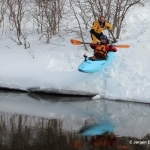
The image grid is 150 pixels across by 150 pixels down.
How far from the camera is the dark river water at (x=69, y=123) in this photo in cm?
711

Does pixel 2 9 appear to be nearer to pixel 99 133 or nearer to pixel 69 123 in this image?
pixel 69 123

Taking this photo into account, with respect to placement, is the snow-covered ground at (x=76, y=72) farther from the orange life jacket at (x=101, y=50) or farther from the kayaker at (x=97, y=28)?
the kayaker at (x=97, y=28)

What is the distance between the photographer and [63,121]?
877 cm

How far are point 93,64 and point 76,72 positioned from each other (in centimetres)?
109

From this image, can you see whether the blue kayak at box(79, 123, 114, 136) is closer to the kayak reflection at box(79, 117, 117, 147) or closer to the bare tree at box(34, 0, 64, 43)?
the kayak reflection at box(79, 117, 117, 147)

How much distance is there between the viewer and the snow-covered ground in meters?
11.0

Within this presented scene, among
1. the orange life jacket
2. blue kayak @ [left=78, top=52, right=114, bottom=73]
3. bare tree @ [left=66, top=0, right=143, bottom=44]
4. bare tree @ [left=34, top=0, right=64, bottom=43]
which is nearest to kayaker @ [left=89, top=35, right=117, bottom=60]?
the orange life jacket

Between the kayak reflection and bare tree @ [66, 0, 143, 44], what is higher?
bare tree @ [66, 0, 143, 44]

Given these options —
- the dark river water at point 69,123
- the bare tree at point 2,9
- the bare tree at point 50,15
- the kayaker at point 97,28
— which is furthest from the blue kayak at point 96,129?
the bare tree at point 2,9

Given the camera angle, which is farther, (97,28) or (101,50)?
(97,28)

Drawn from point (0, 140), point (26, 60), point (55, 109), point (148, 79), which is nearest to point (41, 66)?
point (26, 60)

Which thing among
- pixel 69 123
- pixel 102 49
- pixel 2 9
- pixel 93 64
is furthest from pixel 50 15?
pixel 69 123

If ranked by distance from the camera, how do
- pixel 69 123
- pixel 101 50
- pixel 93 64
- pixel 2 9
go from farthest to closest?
pixel 2 9 < pixel 101 50 < pixel 93 64 < pixel 69 123

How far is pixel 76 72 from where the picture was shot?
1166 centimetres
